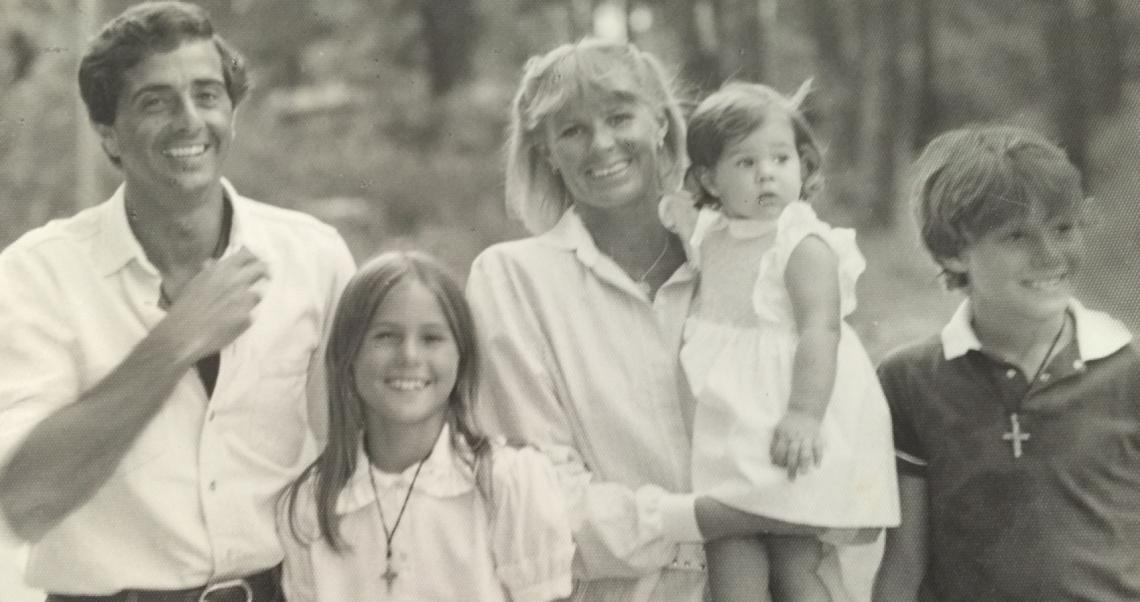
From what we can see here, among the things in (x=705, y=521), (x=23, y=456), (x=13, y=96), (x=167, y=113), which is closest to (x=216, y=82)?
(x=167, y=113)

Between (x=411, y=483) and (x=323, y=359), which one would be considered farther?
(x=323, y=359)

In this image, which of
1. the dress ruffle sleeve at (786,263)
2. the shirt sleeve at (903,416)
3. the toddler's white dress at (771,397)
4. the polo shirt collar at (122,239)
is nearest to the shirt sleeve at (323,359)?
the polo shirt collar at (122,239)

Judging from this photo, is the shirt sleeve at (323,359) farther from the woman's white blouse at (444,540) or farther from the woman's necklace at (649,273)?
the woman's necklace at (649,273)

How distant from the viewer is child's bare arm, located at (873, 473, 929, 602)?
2.02 meters

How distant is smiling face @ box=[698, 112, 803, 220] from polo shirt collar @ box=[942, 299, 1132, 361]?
1.18 feet

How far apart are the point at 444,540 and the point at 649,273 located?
599 millimetres

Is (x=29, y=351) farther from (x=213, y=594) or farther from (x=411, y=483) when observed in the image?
(x=411, y=483)

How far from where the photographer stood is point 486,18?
7.73 ft

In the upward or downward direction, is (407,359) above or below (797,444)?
above

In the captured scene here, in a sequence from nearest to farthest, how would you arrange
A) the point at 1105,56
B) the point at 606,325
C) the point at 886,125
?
the point at 606,325
the point at 1105,56
the point at 886,125

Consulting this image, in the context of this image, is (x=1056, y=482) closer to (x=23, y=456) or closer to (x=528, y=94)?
(x=528, y=94)

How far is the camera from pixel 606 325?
2074 mm

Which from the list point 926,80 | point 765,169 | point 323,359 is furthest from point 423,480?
point 926,80

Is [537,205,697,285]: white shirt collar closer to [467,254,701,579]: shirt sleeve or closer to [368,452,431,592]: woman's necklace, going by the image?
[467,254,701,579]: shirt sleeve
